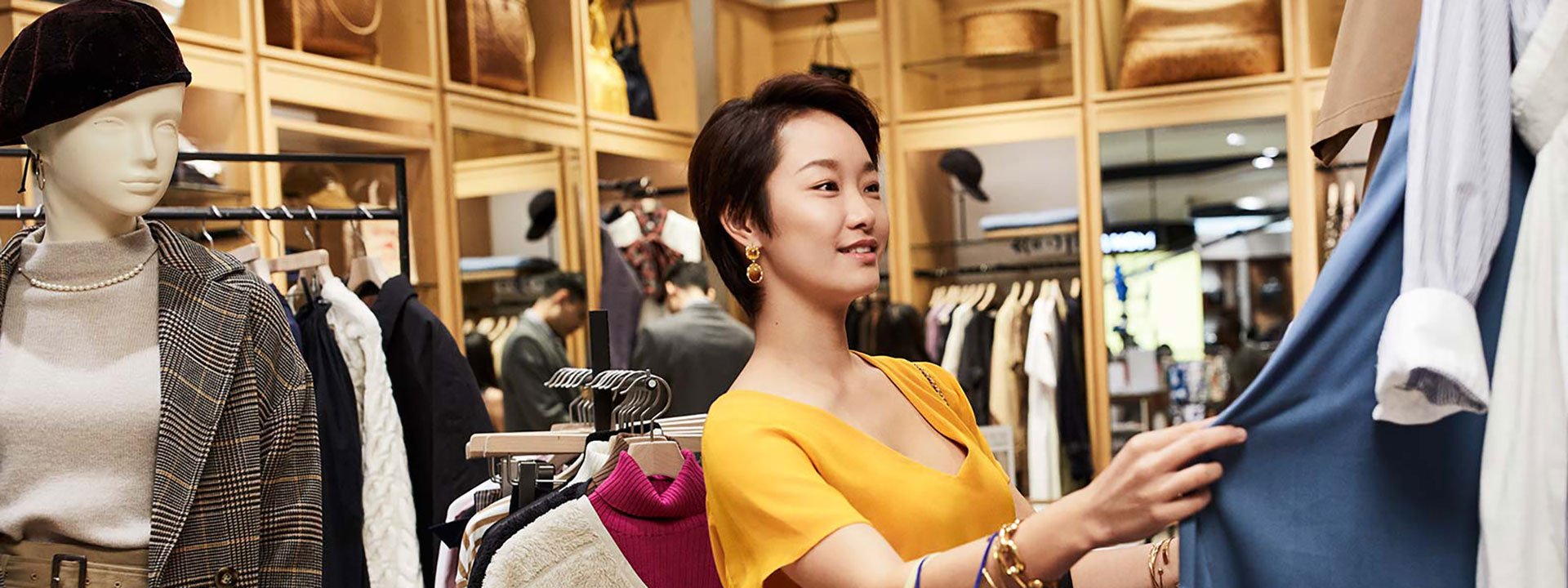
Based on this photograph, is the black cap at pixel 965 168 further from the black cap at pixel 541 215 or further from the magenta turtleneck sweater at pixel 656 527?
the magenta turtleneck sweater at pixel 656 527

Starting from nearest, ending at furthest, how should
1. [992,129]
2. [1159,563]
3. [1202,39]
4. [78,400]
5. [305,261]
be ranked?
1. [1159,563]
2. [78,400]
3. [305,261]
4. [1202,39]
5. [992,129]

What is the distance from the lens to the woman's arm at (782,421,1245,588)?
1.22m

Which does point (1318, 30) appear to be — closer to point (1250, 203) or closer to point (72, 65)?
point (1250, 203)

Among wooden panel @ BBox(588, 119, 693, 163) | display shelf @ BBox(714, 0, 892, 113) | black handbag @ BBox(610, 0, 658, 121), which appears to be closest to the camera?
wooden panel @ BBox(588, 119, 693, 163)

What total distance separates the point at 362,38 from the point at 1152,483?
3950 millimetres

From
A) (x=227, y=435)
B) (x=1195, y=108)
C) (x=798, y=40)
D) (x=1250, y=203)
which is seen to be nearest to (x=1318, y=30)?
(x=1195, y=108)

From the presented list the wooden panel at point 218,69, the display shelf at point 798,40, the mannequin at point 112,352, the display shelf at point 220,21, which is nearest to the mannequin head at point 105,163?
the mannequin at point 112,352

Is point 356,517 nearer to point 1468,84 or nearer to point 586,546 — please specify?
point 586,546

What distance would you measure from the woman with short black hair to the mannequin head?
2.49 ft

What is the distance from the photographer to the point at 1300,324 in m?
1.24

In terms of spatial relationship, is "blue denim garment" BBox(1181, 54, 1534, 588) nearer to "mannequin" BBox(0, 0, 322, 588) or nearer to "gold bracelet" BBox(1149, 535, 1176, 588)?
"gold bracelet" BBox(1149, 535, 1176, 588)

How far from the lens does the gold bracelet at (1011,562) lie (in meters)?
1.31

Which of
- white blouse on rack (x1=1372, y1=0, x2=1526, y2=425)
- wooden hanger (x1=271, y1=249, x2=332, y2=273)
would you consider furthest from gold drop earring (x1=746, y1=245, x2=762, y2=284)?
wooden hanger (x1=271, y1=249, x2=332, y2=273)

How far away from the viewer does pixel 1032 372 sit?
5734 millimetres
